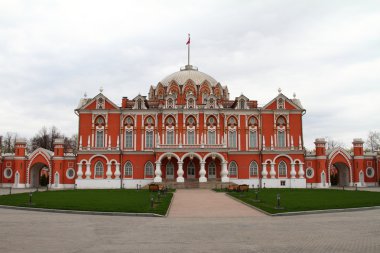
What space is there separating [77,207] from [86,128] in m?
31.1

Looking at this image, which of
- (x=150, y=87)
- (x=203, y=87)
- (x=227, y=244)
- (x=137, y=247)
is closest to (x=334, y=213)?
(x=227, y=244)

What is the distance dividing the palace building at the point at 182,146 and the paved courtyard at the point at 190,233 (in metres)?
31.6

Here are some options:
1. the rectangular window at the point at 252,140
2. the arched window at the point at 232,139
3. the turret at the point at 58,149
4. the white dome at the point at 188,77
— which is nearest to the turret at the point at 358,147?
the rectangular window at the point at 252,140

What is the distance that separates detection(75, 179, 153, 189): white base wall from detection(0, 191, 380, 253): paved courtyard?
31036 mm

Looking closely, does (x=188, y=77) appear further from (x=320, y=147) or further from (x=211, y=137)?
(x=320, y=147)

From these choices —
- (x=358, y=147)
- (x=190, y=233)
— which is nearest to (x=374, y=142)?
(x=358, y=147)

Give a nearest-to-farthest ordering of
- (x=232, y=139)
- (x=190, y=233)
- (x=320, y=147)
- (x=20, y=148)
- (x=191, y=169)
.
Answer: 1. (x=190, y=233)
2. (x=191, y=169)
3. (x=232, y=139)
4. (x=320, y=147)
5. (x=20, y=148)

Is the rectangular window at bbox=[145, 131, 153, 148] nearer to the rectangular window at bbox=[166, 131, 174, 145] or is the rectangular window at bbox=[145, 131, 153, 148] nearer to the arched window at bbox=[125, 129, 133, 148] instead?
the arched window at bbox=[125, 129, 133, 148]

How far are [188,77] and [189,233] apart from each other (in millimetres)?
46993

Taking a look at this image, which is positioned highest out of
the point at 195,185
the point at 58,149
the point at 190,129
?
the point at 190,129

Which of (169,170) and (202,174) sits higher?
(169,170)

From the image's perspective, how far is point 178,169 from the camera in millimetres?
50594

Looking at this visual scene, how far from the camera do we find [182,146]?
51438mm

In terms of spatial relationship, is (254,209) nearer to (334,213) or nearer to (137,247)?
(334,213)
